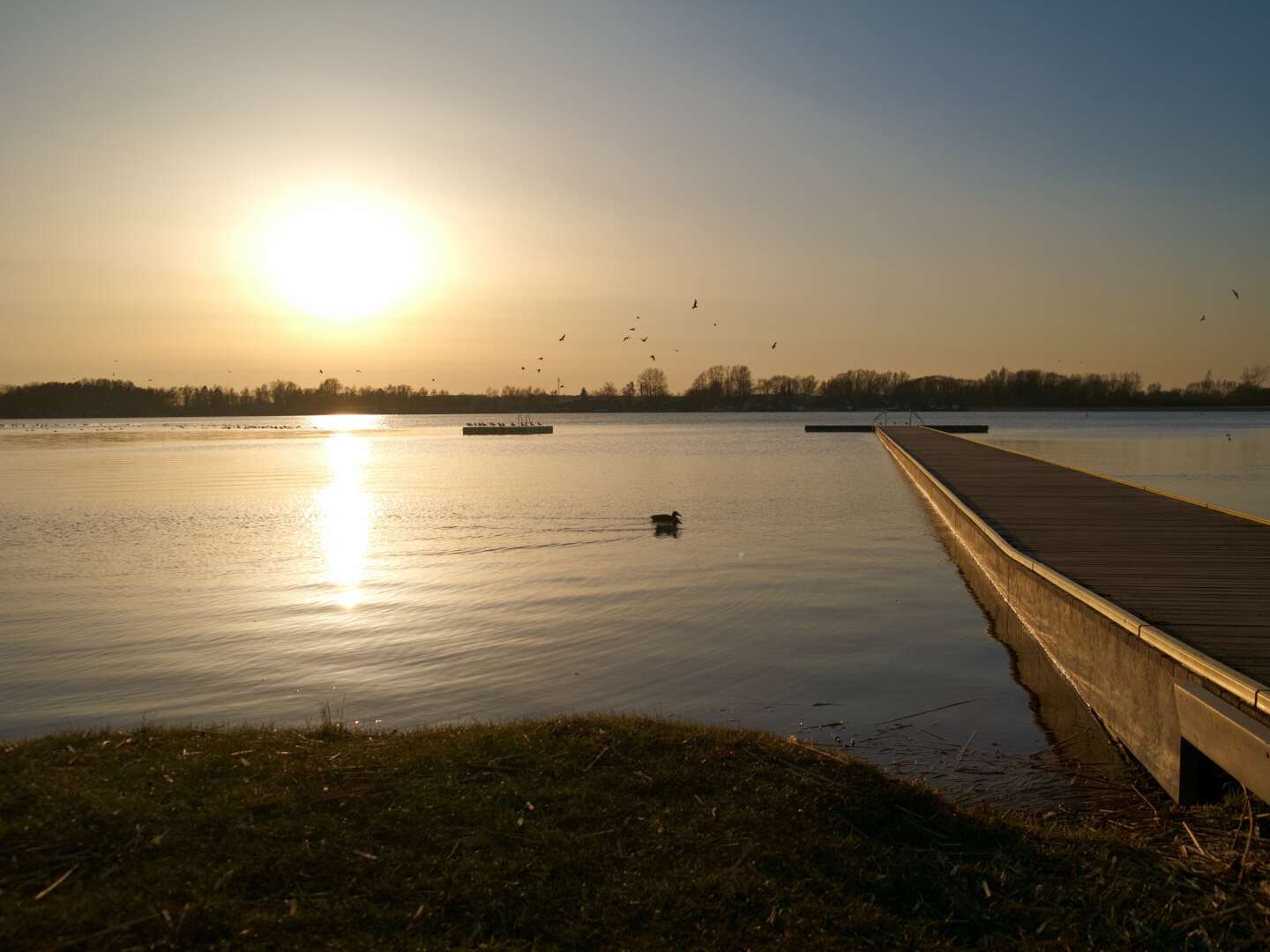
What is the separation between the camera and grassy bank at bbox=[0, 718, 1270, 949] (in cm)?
374

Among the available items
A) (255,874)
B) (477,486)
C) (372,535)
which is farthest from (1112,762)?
(477,486)

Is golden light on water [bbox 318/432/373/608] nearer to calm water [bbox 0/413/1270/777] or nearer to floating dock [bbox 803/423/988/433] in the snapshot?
calm water [bbox 0/413/1270/777]

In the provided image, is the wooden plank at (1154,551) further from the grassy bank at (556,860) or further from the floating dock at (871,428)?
the floating dock at (871,428)

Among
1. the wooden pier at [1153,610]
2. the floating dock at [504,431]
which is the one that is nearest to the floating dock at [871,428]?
the floating dock at [504,431]

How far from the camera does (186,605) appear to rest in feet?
44.8

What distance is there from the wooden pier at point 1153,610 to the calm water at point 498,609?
31.9 inches

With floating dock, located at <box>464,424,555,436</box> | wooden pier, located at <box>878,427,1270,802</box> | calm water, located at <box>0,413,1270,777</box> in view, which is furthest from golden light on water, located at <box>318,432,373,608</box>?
floating dock, located at <box>464,424,555,436</box>

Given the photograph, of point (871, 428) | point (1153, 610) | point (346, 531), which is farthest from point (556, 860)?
point (871, 428)

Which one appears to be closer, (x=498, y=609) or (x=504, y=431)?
(x=498, y=609)

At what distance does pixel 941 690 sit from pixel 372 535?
15378 mm

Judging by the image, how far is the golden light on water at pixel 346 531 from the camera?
15.6m

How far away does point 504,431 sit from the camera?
92.3 metres

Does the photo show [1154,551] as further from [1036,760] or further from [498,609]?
[498,609]

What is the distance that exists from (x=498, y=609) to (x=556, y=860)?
8.98 meters
